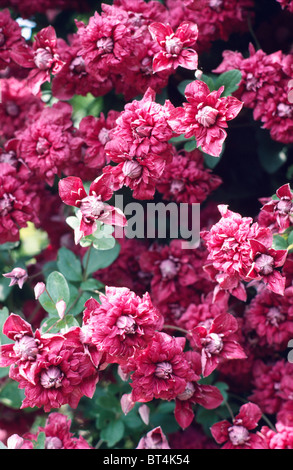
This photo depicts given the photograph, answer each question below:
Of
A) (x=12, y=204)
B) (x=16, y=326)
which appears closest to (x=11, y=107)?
(x=12, y=204)

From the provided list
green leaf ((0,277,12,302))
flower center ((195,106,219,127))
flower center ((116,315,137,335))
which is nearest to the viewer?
flower center ((116,315,137,335))

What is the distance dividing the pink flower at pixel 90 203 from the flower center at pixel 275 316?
41cm

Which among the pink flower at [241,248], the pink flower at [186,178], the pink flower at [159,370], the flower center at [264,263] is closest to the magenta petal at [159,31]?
the pink flower at [186,178]

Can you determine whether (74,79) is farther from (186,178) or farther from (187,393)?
(187,393)

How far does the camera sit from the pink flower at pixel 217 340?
3.37 ft

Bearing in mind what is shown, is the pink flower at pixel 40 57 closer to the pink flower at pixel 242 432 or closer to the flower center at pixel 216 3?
the flower center at pixel 216 3

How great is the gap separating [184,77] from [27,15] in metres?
0.47

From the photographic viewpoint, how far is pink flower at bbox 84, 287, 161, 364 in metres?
0.88

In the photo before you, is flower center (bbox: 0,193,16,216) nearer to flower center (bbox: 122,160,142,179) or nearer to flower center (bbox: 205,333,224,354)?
flower center (bbox: 122,160,142,179)

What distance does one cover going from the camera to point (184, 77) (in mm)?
1353

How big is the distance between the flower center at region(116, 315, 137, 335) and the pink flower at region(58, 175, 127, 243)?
0.20 m

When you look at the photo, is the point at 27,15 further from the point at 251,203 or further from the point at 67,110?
the point at 251,203

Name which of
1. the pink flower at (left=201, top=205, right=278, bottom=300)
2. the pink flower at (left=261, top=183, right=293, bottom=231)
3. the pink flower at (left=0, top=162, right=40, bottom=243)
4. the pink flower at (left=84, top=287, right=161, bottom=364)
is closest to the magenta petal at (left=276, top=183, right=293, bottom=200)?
the pink flower at (left=261, top=183, right=293, bottom=231)

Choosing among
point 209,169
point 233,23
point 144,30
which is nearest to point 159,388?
point 209,169
